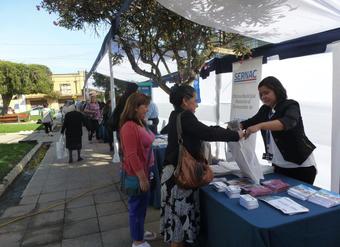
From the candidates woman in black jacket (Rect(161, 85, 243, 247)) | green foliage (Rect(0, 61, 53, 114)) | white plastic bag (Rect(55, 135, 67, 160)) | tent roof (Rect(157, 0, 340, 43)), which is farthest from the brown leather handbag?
green foliage (Rect(0, 61, 53, 114))

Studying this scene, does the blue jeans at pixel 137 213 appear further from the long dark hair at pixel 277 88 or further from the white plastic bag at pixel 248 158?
the long dark hair at pixel 277 88

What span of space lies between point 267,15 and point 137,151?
71.1 inches

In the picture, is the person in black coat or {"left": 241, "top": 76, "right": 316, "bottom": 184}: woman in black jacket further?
the person in black coat

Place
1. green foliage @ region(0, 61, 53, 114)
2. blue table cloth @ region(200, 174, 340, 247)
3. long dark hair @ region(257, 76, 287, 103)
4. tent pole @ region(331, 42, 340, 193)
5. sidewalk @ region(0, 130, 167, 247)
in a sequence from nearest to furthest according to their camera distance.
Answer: blue table cloth @ region(200, 174, 340, 247), long dark hair @ region(257, 76, 287, 103), tent pole @ region(331, 42, 340, 193), sidewalk @ region(0, 130, 167, 247), green foliage @ region(0, 61, 53, 114)

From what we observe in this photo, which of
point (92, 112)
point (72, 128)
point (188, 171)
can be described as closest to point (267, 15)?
point (188, 171)

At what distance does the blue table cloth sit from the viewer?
73.5 inches

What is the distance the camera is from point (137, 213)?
3.13m

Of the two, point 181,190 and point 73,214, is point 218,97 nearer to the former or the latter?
point 73,214

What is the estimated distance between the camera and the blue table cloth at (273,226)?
6.12 ft

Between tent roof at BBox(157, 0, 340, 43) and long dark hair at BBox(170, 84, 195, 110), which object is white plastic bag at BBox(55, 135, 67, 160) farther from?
long dark hair at BBox(170, 84, 195, 110)

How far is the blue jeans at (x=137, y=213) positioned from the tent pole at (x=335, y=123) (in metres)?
1.93

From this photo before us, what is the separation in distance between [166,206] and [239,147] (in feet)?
2.45

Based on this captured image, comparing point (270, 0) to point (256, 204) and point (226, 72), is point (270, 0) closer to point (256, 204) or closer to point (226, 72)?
point (256, 204)

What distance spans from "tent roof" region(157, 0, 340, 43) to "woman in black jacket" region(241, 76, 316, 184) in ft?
2.35
